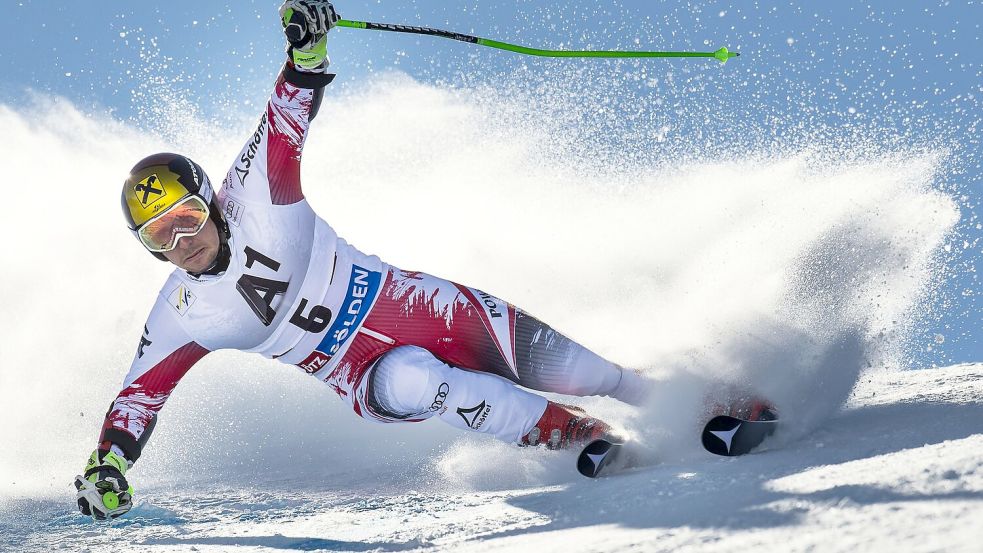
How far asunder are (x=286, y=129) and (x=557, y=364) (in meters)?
1.89

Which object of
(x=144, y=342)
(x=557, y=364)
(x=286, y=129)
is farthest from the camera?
(x=557, y=364)

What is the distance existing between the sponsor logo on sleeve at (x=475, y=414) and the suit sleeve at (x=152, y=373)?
1530 mm

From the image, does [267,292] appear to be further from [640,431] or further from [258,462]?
[258,462]

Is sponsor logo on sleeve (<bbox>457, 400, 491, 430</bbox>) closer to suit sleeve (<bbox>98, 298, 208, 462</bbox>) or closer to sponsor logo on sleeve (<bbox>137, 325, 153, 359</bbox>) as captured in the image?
suit sleeve (<bbox>98, 298, 208, 462</bbox>)

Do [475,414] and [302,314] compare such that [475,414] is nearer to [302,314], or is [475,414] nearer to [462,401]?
[462,401]

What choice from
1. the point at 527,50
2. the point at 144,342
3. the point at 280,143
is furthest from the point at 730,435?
the point at 144,342

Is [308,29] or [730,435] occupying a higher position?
[308,29]

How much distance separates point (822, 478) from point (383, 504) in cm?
251

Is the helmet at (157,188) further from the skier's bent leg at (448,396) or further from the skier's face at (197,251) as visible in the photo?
the skier's bent leg at (448,396)

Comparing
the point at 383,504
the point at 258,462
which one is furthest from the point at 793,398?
the point at 258,462

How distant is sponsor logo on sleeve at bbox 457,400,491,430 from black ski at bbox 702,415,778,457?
3.40 feet

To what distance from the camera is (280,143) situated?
4238 mm

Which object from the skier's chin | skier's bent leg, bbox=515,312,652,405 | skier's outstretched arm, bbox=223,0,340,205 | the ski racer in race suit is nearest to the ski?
the ski racer in race suit

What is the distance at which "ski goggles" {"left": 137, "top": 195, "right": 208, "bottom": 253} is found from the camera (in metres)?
4.03
